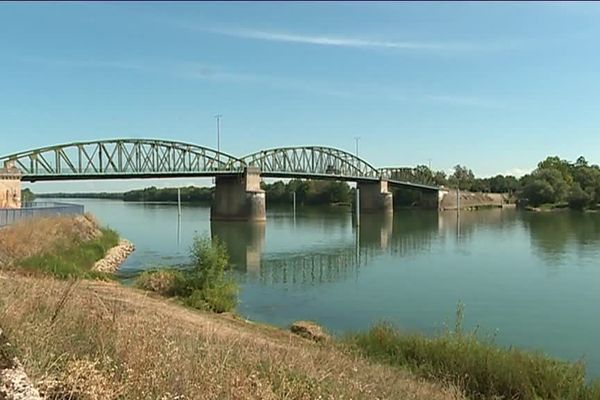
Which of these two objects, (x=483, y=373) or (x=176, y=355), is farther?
(x=483, y=373)

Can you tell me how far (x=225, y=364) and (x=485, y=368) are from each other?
649 cm

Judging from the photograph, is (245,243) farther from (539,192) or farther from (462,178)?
(462,178)

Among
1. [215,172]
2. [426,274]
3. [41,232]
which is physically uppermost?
[215,172]

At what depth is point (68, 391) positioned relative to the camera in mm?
4059

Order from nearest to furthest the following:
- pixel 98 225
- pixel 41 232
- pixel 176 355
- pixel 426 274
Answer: pixel 176 355 → pixel 41 232 → pixel 426 274 → pixel 98 225

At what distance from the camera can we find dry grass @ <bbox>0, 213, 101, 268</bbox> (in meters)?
22.8

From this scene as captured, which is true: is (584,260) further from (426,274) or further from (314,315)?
(314,315)

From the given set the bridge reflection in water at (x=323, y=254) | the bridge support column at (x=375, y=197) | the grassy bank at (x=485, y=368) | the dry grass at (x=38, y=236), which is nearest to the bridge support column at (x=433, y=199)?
the bridge support column at (x=375, y=197)

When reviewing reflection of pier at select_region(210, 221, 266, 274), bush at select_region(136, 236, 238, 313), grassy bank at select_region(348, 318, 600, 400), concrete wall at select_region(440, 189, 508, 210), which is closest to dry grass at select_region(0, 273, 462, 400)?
grassy bank at select_region(348, 318, 600, 400)

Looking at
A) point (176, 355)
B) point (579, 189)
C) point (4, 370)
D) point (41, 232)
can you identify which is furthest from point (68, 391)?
point (579, 189)

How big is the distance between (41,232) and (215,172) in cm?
6421

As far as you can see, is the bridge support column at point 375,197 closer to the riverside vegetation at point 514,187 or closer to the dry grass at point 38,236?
the riverside vegetation at point 514,187

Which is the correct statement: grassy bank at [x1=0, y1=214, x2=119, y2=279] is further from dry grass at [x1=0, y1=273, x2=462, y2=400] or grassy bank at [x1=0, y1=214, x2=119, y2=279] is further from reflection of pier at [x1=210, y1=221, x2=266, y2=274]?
dry grass at [x1=0, y1=273, x2=462, y2=400]

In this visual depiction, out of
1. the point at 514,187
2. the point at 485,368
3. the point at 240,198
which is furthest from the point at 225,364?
the point at 514,187
